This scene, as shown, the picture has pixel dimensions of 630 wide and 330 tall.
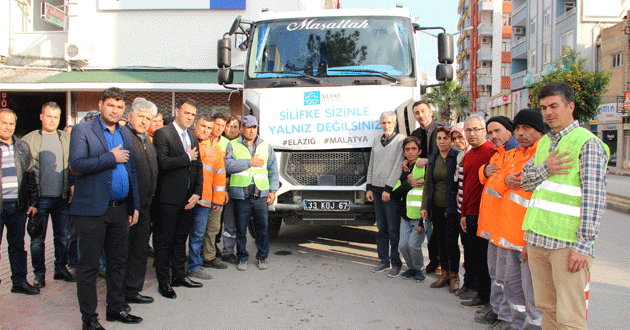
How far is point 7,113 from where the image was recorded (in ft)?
15.6

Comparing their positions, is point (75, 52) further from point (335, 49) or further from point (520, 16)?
point (520, 16)

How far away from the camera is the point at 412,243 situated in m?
5.57

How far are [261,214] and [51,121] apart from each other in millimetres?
2617

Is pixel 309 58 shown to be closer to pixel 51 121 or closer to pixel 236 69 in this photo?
pixel 51 121

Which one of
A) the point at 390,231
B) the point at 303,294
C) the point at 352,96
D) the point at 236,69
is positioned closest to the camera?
the point at 303,294

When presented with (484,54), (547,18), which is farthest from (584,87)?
(484,54)

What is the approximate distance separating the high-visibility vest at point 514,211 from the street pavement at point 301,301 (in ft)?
3.10

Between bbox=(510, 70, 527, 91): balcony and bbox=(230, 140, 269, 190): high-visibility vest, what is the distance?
3736 centimetres

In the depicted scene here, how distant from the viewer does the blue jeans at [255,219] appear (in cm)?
611

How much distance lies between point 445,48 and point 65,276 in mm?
5799

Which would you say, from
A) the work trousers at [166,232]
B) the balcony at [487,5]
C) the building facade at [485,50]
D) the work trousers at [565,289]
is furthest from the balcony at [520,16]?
the work trousers at [565,289]

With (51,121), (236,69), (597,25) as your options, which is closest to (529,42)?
(597,25)

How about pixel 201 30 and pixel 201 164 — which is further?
pixel 201 30

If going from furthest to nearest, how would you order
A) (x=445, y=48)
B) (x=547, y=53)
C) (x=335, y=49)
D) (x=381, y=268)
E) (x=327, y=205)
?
(x=547, y=53) → (x=445, y=48) → (x=335, y=49) → (x=327, y=205) → (x=381, y=268)
